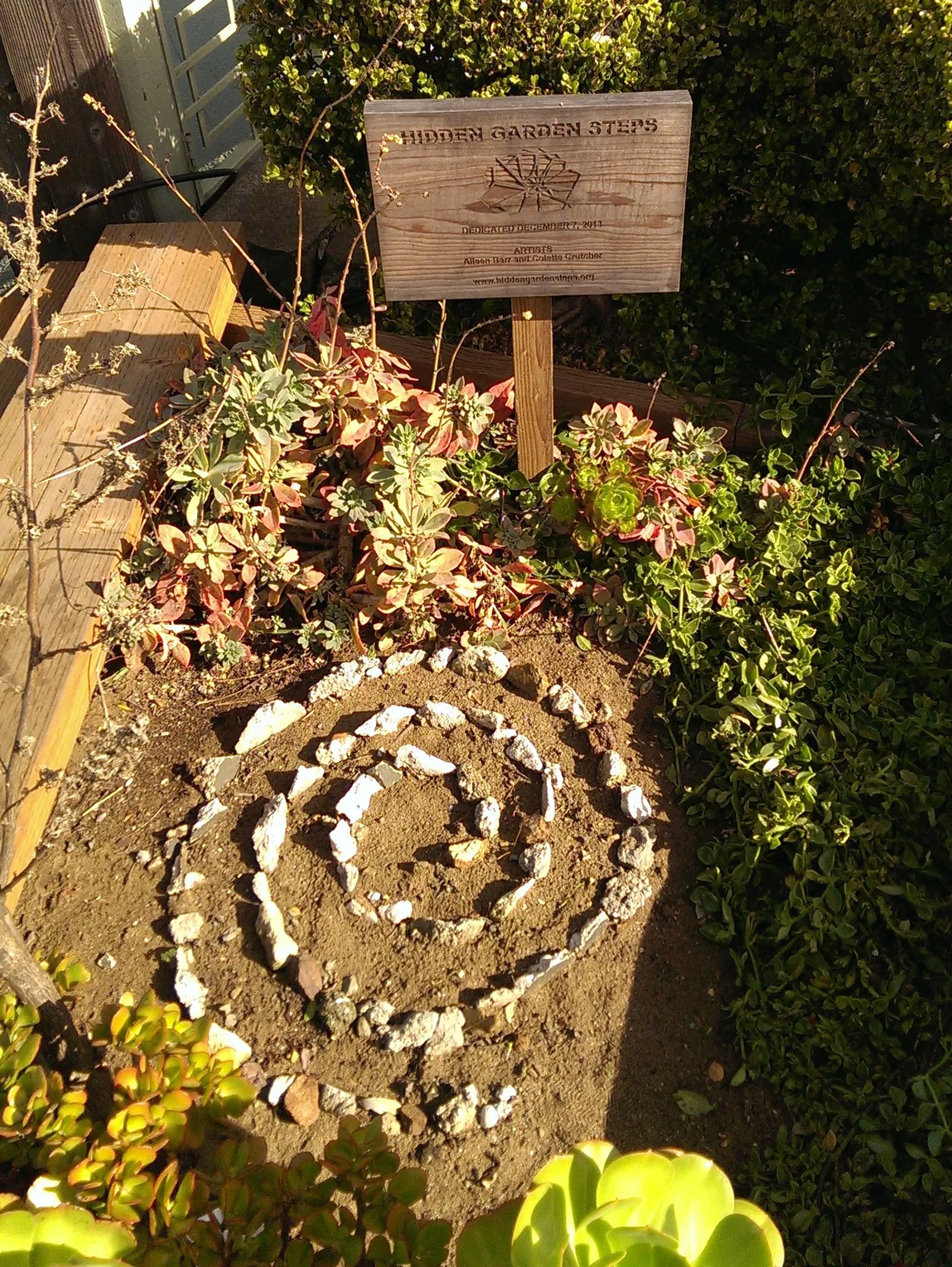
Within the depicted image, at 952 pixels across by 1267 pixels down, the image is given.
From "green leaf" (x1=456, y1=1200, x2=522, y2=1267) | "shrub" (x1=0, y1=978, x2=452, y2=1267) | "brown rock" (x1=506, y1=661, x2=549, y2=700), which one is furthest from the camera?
"brown rock" (x1=506, y1=661, x2=549, y2=700)

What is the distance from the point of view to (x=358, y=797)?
2391 millimetres

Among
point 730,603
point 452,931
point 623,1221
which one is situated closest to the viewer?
point 623,1221

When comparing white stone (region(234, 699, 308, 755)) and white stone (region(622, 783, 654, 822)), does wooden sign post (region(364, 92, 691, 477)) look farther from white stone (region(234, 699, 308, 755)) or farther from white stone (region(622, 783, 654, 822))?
white stone (region(622, 783, 654, 822))

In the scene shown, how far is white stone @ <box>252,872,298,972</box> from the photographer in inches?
85.4

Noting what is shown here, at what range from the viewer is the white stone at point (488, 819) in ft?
7.80

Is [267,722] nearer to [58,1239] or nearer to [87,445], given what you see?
[87,445]

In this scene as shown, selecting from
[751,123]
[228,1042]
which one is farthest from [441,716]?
[751,123]

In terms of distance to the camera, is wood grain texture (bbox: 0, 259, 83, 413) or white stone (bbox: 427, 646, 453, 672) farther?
wood grain texture (bbox: 0, 259, 83, 413)

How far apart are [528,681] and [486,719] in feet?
0.56

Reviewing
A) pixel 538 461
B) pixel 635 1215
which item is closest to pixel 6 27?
pixel 538 461

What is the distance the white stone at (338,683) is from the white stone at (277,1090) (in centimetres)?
93

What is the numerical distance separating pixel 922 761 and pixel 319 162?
2636mm

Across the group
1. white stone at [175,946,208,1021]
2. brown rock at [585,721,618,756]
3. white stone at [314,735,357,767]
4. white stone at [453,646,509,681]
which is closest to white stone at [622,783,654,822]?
brown rock at [585,721,618,756]

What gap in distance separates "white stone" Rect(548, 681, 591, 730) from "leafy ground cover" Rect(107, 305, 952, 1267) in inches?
9.0
